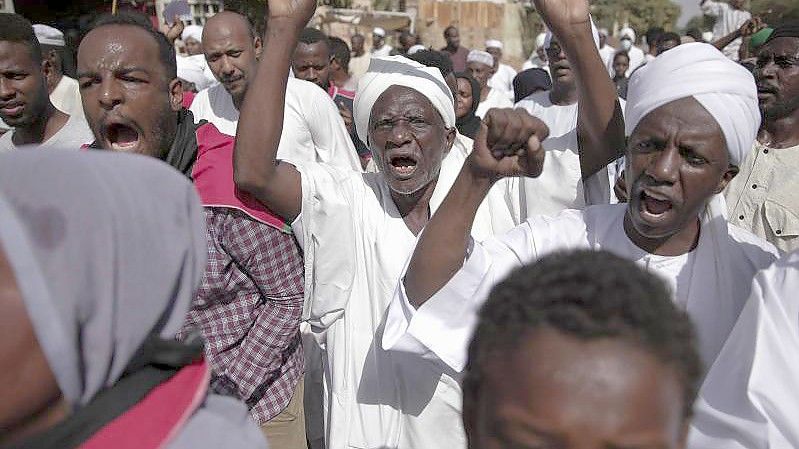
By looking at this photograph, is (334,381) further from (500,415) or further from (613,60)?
(613,60)

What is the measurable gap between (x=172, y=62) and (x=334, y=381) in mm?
1318

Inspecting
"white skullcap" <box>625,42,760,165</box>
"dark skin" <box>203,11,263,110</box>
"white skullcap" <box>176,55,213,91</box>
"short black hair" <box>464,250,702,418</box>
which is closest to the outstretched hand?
"white skullcap" <box>625,42,760,165</box>

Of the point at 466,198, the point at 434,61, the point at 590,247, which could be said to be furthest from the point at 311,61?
the point at 590,247

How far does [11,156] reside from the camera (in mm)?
1187

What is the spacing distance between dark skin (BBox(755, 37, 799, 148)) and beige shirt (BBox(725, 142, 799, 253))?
129 mm

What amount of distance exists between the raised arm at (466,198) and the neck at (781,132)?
201cm

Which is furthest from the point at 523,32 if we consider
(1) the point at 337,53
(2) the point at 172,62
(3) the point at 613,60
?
(2) the point at 172,62

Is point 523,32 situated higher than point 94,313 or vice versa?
point 94,313

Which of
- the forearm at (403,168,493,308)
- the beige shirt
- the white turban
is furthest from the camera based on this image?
the beige shirt

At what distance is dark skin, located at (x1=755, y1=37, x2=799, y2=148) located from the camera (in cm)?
358

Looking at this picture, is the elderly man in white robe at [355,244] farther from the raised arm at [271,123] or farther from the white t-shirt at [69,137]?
the white t-shirt at [69,137]

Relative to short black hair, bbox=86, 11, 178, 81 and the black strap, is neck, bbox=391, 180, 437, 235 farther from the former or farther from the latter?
the black strap

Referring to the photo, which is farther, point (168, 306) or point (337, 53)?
point (337, 53)

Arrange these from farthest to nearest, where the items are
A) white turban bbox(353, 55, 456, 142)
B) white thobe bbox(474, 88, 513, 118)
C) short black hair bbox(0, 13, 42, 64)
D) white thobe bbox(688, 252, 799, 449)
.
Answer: white thobe bbox(474, 88, 513, 118) → short black hair bbox(0, 13, 42, 64) → white turban bbox(353, 55, 456, 142) → white thobe bbox(688, 252, 799, 449)
